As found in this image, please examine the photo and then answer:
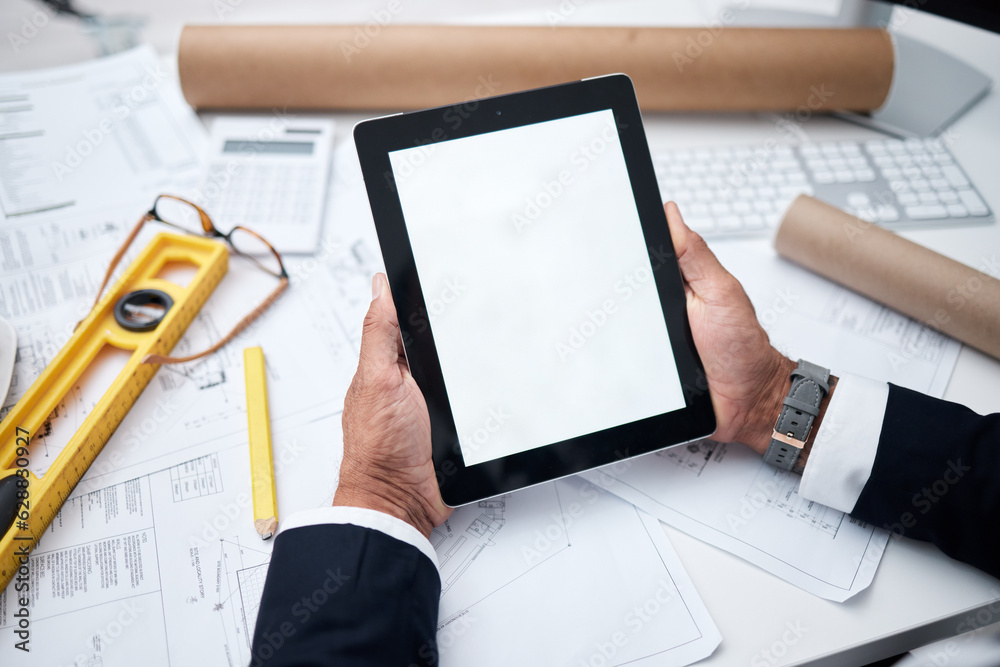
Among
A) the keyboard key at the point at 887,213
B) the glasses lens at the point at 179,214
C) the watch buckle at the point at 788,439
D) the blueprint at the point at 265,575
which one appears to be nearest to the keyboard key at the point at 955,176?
the keyboard key at the point at 887,213

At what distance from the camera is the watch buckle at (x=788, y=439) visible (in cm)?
69

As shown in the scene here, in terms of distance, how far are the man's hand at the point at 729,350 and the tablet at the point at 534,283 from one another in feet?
0.09

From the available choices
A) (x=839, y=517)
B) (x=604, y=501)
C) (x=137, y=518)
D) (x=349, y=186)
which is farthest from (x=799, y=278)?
(x=137, y=518)

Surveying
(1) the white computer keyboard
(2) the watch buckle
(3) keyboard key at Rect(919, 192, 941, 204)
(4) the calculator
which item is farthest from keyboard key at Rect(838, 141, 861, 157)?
(4) the calculator

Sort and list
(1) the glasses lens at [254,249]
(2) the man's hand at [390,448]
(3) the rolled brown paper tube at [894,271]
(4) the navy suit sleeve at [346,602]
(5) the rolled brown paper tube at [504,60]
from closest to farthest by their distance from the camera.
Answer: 1. (4) the navy suit sleeve at [346,602]
2. (2) the man's hand at [390,448]
3. (3) the rolled brown paper tube at [894,271]
4. (1) the glasses lens at [254,249]
5. (5) the rolled brown paper tube at [504,60]

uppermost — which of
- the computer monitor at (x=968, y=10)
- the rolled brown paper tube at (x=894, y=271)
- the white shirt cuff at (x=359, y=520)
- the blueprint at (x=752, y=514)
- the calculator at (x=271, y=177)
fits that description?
the computer monitor at (x=968, y=10)

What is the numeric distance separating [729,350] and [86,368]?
Answer: 2.52ft

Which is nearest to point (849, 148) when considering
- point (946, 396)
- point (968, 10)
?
point (968, 10)

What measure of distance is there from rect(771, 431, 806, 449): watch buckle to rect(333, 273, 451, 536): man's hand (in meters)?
0.37

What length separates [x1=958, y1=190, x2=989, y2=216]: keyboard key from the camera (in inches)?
36.9

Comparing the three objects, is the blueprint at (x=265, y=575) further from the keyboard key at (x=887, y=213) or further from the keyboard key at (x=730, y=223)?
the keyboard key at (x=887, y=213)

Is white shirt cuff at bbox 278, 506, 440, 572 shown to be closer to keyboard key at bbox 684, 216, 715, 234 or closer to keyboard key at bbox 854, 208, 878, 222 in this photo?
keyboard key at bbox 684, 216, 715, 234

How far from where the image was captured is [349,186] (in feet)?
3.25

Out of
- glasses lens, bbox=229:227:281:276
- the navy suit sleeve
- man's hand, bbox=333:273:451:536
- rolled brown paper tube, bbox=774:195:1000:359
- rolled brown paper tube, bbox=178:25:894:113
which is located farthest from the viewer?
rolled brown paper tube, bbox=178:25:894:113
